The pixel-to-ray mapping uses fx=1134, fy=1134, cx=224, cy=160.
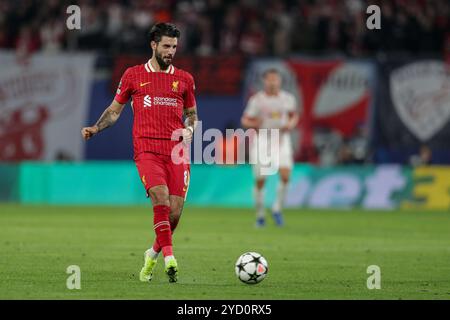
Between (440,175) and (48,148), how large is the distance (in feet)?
31.6

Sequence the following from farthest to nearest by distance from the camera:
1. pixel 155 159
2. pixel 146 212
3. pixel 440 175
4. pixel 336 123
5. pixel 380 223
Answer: pixel 336 123 < pixel 440 175 < pixel 146 212 < pixel 380 223 < pixel 155 159

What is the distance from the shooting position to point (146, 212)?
2403cm

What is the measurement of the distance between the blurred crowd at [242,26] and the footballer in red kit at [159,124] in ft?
54.7

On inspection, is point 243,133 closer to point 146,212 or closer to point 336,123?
point 336,123

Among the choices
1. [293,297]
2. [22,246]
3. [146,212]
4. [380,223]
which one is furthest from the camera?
[146,212]

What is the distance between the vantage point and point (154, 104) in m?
11.4

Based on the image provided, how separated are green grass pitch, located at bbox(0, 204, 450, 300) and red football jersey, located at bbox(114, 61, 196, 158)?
1.40 m

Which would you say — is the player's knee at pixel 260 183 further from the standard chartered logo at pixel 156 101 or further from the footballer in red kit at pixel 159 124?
the standard chartered logo at pixel 156 101

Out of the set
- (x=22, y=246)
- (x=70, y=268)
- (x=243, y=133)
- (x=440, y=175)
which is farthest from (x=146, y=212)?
(x=70, y=268)

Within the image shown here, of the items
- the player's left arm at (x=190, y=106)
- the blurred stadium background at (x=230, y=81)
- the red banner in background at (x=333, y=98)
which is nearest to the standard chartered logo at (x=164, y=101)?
the player's left arm at (x=190, y=106)

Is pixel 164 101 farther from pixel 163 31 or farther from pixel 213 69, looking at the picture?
pixel 213 69

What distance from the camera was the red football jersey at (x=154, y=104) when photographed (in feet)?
37.5

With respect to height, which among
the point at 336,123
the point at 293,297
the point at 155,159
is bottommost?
the point at 293,297

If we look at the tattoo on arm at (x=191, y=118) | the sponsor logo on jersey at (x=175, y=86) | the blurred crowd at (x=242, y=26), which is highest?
the blurred crowd at (x=242, y=26)
